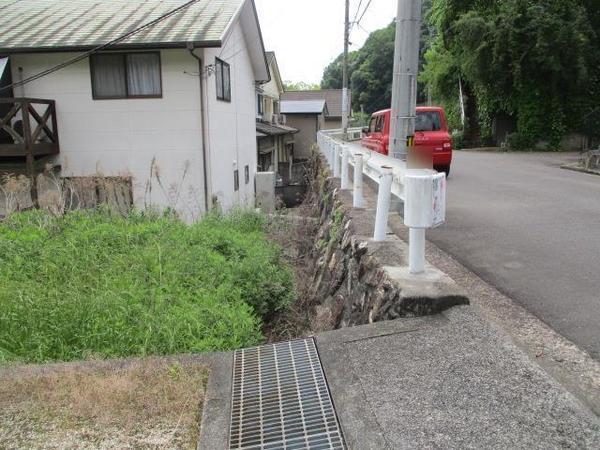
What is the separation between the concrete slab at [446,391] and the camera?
90.1 inches

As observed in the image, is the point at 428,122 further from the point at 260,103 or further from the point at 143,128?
the point at 260,103

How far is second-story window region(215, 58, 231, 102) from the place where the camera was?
14.1 m

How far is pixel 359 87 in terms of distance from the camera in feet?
211

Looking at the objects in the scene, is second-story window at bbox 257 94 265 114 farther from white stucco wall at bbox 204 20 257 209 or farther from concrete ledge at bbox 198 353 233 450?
concrete ledge at bbox 198 353 233 450

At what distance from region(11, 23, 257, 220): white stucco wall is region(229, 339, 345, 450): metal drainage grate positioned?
9.62 meters

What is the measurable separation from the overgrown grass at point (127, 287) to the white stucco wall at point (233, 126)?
17.0 feet

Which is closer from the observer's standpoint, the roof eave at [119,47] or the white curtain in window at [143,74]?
the roof eave at [119,47]

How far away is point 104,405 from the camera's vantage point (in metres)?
2.81

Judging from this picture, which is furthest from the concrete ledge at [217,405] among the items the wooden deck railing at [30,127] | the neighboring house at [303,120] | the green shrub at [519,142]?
the neighboring house at [303,120]

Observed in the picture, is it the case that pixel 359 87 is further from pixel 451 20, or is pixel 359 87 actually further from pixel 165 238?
pixel 165 238

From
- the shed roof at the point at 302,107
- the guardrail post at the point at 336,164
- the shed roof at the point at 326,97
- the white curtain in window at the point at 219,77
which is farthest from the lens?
the shed roof at the point at 326,97

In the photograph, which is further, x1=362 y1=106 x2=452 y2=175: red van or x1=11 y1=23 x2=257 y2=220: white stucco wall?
x1=11 y1=23 x2=257 y2=220: white stucco wall

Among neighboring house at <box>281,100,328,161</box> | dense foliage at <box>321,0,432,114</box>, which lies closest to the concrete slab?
neighboring house at <box>281,100,328,161</box>

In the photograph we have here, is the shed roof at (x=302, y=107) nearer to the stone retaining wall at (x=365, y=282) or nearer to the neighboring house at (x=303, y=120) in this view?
the neighboring house at (x=303, y=120)
